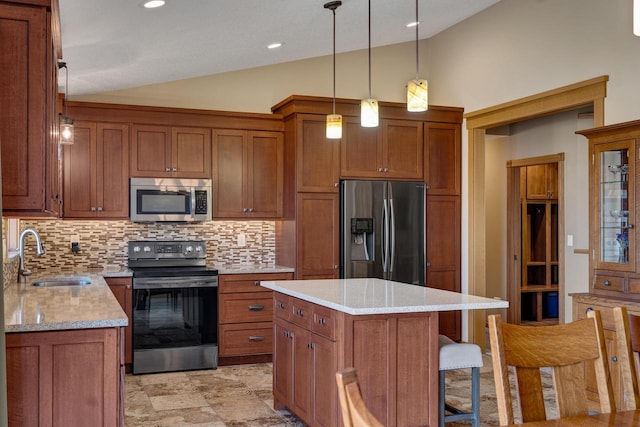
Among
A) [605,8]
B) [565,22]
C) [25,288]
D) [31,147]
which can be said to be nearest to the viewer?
[31,147]

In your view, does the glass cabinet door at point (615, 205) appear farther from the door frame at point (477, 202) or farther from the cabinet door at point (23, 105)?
the cabinet door at point (23, 105)

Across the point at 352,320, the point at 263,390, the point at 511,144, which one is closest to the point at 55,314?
the point at 352,320

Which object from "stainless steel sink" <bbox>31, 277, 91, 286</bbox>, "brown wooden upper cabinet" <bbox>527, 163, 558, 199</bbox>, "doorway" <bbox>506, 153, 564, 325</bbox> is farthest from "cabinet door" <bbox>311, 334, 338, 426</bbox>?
"brown wooden upper cabinet" <bbox>527, 163, 558, 199</bbox>

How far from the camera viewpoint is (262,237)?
21.7 ft

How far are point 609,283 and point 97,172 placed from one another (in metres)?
4.22

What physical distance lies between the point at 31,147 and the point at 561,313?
5293 mm

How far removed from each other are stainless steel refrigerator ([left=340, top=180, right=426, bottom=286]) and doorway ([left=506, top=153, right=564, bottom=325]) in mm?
1828

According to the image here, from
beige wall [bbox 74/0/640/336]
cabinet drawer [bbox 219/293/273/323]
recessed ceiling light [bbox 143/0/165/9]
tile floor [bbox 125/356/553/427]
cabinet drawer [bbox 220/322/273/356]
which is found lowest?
tile floor [bbox 125/356/553/427]

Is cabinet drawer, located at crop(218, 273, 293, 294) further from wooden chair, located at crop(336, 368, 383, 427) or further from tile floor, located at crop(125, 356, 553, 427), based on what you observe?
wooden chair, located at crop(336, 368, 383, 427)

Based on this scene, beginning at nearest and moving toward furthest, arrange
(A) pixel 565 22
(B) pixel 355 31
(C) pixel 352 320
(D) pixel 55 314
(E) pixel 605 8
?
(D) pixel 55 314
(C) pixel 352 320
(E) pixel 605 8
(A) pixel 565 22
(B) pixel 355 31

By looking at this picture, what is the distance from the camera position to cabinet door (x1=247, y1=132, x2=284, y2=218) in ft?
20.4

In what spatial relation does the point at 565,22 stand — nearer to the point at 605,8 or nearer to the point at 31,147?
the point at 605,8

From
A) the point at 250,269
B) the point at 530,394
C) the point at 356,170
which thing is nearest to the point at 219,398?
the point at 250,269

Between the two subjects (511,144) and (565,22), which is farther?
(511,144)
